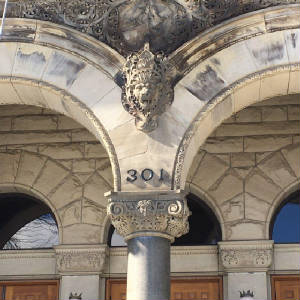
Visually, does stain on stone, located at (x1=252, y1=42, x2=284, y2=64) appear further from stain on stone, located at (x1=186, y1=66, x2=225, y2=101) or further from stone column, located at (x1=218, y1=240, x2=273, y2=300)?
stone column, located at (x1=218, y1=240, x2=273, y2=300)

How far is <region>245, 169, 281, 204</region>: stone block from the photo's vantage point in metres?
13.4

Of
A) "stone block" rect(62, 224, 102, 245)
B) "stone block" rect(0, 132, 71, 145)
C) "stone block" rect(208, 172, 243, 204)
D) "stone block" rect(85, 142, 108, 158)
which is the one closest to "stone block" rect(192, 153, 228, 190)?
"stone block" rect(208, 172, 243, 204)

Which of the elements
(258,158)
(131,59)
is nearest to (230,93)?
(131,59)

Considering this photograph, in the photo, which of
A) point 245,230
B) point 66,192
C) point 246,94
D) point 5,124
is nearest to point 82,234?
point 66,192

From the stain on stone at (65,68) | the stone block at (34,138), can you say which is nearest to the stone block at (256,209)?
the stone block at (34,138)

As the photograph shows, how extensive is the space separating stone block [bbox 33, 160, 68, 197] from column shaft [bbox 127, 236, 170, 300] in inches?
127

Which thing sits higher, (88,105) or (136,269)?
(88,105)

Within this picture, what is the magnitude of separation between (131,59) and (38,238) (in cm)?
395

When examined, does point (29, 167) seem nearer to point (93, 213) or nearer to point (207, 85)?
point (93, 213)

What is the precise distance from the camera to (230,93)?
37.7 ft

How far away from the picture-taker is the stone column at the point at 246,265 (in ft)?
42.2

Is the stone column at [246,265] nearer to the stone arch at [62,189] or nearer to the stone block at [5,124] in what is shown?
the stone arch at [62,189]

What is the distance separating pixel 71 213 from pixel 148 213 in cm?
304

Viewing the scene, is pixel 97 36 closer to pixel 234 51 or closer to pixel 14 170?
pixel 234 51
